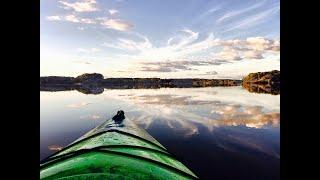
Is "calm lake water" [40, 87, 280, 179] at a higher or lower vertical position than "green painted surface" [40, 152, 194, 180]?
lower

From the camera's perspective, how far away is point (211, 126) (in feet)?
71.1

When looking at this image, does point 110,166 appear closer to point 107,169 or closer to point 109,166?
point 109,166

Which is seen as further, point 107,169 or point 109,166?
point 109,166

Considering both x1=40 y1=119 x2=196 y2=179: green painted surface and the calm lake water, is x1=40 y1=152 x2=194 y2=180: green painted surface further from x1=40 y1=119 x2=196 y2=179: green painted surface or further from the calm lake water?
the calm lake water

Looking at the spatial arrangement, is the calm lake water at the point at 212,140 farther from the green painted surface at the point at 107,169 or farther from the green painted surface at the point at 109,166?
the green painted surface at the point at 107,169

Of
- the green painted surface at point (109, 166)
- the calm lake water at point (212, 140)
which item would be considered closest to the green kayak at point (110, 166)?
the green painted surface at point (109, 166)

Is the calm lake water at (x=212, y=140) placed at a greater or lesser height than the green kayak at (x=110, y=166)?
lesser

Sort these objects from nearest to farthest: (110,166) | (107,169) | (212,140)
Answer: (107,169)
(110,166)
(212,140)

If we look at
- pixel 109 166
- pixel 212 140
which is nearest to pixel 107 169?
pixel 109 166

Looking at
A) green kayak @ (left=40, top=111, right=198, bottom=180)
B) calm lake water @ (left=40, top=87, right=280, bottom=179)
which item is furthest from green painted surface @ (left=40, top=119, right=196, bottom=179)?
calm lake water @ (left=40, top=87, right=280, bottom=179)

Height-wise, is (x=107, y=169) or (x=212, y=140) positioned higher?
(x=107, y=169)
